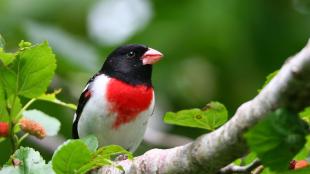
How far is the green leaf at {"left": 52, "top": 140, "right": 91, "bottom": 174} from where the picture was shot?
2.33 metres

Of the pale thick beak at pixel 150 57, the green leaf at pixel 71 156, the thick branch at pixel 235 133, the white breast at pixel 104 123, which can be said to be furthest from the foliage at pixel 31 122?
the pale thick beak at pixel 150 57

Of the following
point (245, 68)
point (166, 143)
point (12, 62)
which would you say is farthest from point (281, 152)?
point (245, 68)

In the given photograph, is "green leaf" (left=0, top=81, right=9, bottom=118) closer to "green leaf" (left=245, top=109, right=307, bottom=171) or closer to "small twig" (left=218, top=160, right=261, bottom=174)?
"small twig" (left=218, top=160, right=261, bottom=174)

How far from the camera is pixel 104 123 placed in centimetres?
390

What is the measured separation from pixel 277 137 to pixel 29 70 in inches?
44.7

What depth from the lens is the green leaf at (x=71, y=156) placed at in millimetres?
2334

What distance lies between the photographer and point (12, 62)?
2.69 m

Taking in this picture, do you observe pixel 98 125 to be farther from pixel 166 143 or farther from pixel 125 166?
pixel 166 143

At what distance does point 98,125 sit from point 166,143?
5.29 ft

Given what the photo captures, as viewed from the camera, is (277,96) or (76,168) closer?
(277,96)

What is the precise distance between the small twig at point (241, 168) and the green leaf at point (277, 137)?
0.31 feet

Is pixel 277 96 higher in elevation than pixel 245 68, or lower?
higher

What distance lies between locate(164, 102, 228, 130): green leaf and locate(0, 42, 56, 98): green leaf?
62 centimetres

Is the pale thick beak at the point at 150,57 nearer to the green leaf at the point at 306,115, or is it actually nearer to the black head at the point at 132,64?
the black head at the point at 132,64
